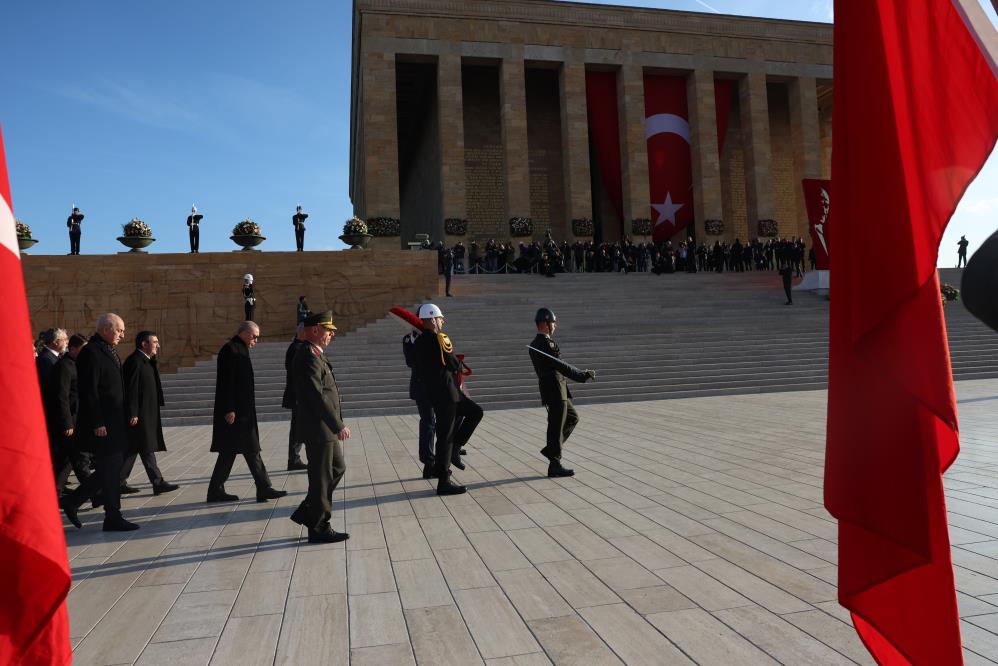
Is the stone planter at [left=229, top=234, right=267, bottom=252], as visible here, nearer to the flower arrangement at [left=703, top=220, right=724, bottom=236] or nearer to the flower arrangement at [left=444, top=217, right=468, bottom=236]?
the flower arrangement at [left=444, top=217, right=468, bottom=236]

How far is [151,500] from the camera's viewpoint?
6.32 m

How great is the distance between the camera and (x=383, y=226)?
89.5ft

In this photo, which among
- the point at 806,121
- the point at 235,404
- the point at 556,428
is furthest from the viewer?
the point at 806,121

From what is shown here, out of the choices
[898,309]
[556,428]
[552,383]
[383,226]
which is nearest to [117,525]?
[556,428]

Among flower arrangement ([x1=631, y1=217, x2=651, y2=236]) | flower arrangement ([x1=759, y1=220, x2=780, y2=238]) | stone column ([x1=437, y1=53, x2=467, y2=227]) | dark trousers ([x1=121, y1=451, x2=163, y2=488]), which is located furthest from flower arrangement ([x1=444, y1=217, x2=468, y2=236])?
dark trousers ([x1=121, y1=451, x2=163, y2=488])

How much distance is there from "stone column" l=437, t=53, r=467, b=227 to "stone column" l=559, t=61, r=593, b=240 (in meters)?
4.70

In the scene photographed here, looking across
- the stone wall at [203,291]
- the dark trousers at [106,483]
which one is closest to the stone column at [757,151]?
the stone wall at [203,291]

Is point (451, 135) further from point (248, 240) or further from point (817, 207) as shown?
point (817, 207)

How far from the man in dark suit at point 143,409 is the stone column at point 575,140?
80.5 ft

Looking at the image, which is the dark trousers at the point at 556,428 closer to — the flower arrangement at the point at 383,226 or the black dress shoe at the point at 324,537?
the black dress shoe at the point at 324,537

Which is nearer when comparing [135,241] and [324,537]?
[324,537]

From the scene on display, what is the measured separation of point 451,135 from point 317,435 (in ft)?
83.4

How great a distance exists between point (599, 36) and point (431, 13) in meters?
7.46

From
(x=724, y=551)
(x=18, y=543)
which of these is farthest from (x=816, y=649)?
(x=18, y=543)
